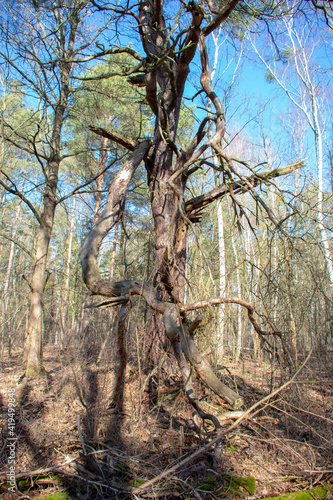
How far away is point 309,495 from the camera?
7.52ft

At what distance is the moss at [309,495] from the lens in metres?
2.25

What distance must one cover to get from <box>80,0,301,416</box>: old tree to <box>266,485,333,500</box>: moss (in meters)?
0.71

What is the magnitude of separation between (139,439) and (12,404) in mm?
1914

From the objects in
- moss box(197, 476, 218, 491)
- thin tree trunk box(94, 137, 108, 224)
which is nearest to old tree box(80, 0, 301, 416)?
moss box(197, 476, 218, 491)

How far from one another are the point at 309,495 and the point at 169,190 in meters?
3.79

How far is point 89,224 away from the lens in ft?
42.4

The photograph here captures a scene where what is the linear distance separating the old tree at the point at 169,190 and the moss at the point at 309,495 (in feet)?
2.31

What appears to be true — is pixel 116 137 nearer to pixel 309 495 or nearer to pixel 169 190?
pixel 169 190

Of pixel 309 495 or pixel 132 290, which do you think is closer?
pixel 309 495

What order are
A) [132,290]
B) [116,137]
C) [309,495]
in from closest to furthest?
[309,495]
[132,290]
[116,137]

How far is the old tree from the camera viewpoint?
278cm

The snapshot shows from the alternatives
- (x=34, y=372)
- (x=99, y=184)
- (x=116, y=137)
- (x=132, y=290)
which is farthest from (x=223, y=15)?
(x=99, y=184)

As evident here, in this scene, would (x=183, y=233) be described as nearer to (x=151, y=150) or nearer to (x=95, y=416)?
(x=151, y=150)

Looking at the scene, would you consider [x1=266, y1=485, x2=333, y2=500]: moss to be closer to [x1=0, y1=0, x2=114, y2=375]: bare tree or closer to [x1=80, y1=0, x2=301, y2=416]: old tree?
[x1=80, y1=0, x2=301, y2=416]: old tree
